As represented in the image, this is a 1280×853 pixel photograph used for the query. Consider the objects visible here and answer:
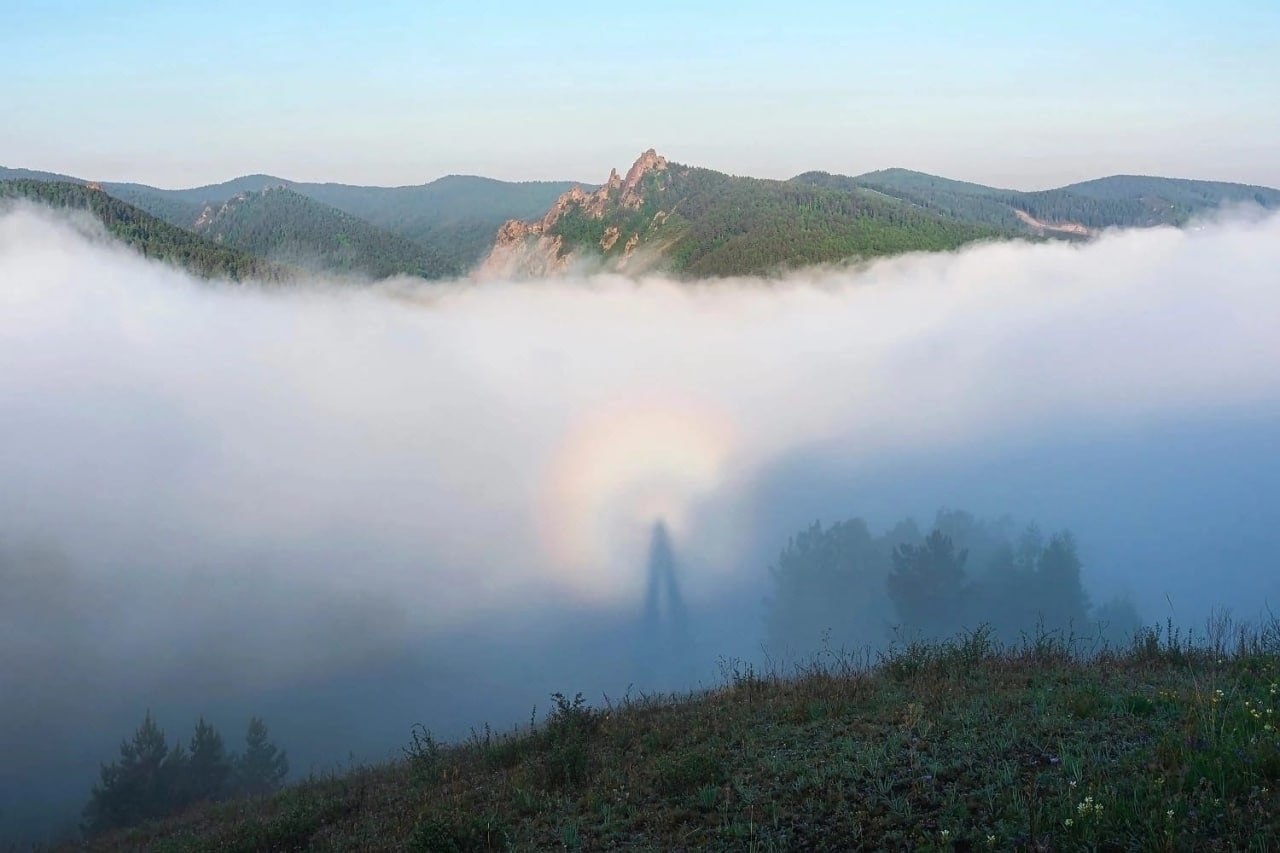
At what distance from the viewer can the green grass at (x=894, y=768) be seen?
6332mm

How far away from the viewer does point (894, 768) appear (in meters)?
7.57

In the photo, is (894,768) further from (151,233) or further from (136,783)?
(151,233)

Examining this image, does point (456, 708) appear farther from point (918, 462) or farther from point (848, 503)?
point (918, 462)

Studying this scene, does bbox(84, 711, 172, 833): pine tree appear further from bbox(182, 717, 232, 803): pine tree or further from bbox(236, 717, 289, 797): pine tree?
bbox(236, 717, 289, 797): pine tree

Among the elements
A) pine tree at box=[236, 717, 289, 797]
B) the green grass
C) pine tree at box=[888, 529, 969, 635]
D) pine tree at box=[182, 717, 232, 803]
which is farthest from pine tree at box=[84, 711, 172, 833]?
pine tree at box=[888, 529, 969, 635]

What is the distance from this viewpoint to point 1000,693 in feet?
30.6

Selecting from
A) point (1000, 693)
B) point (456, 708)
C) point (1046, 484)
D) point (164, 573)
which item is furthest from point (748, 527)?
point (1000, 693)

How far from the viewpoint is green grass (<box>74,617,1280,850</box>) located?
6.33 m

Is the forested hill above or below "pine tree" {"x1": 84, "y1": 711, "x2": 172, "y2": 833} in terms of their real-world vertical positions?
above

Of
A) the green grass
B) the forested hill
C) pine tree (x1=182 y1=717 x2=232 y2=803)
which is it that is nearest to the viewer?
the green grass

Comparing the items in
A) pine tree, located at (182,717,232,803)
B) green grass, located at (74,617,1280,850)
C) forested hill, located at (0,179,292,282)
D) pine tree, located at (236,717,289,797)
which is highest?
forested hill, located at (0,179,292,282)

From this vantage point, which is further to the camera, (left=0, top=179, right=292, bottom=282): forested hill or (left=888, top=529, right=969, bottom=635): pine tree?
(left=0, top=179, right=292, bottom=282): forested hill

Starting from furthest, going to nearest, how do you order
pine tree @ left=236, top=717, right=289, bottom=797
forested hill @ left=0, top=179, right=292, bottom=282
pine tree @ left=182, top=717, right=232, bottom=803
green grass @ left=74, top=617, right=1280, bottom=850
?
forested hill @ left=0, top=179, right=292, bottom=282, pine tree @ left=236, top=717, right=289, bottom=797, pine tree @ left=182, top=717, right=232, bottom=803, green grass @ left=74, top=617, right=1280, bottom=850

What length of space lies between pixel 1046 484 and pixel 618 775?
14820 cm
